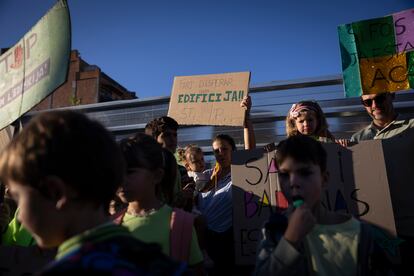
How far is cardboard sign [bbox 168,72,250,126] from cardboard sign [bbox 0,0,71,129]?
1703mm

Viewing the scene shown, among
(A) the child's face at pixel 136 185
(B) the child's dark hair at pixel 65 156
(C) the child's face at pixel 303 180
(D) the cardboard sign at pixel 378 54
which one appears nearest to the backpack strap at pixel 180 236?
(A) the child's face at pixel 136 185

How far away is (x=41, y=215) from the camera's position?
30.6 inches

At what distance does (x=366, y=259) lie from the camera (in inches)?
A: 51.9

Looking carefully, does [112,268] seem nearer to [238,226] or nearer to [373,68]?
[238,226]

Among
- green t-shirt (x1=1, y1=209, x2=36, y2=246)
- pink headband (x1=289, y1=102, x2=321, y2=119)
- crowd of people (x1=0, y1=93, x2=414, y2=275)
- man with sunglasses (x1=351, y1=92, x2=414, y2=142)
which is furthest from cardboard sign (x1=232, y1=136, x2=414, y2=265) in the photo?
green t-shirt (x1=1, y1=209, x2=36, y2=246)

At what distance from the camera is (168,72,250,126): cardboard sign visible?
3.48m

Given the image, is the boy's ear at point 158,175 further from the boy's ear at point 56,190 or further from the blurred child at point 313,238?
the boy's ear at point 56,190

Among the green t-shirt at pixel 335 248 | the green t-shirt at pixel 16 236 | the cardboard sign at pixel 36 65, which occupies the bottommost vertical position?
the green t-shirt at pixel 335 248

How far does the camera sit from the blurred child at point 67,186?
0.74 meters

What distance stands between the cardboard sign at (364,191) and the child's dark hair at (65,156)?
1397mm

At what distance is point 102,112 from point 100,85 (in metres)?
25.8

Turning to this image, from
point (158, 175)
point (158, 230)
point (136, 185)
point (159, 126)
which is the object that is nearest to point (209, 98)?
point (159, 126)

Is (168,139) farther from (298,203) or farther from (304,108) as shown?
(298,203)

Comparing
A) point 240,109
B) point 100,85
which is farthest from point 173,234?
point 100,85
